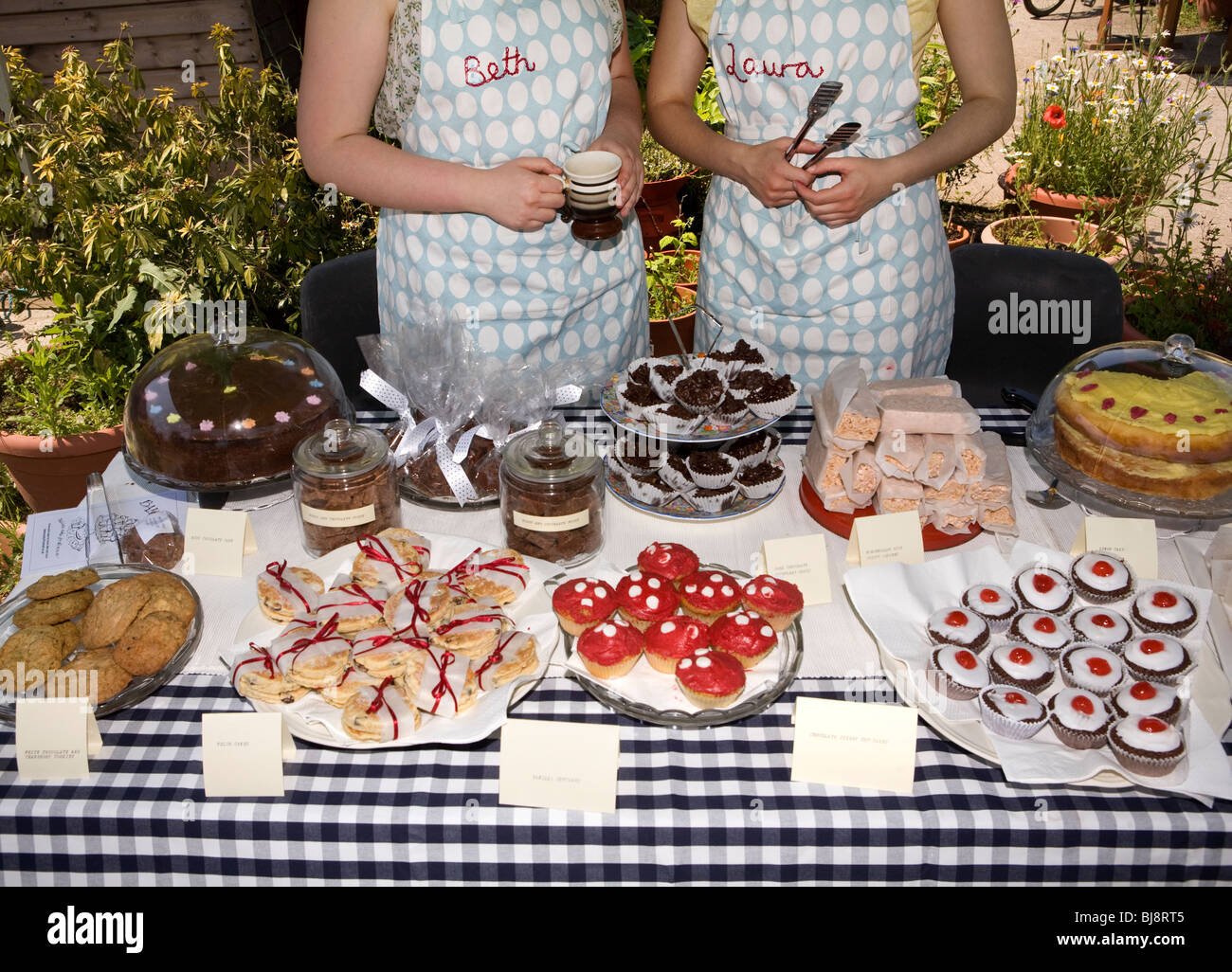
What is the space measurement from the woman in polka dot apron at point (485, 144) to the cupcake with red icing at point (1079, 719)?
1.36 metres

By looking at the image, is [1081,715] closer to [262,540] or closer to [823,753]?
[823,753]

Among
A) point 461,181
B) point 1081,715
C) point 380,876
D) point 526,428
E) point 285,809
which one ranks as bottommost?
point 380,876

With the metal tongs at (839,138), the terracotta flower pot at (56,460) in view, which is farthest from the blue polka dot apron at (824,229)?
the terracotta flower pot at (56,460)

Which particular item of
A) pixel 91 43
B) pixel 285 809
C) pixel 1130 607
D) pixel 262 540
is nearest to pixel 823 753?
pixel 1130 607

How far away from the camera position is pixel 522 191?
2.27 metres

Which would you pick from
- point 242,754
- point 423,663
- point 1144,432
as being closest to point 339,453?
point 423,663

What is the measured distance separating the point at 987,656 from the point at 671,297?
3.43 metres

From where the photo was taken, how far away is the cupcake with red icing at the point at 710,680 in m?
1.57

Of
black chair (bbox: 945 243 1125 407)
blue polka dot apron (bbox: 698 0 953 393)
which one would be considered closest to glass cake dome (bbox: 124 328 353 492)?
blue polka dot apron (bbox: 698 0 953 393)

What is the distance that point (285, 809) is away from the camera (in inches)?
58.6

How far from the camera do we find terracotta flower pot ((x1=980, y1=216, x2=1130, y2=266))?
5.32 m

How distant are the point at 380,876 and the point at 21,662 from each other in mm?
718

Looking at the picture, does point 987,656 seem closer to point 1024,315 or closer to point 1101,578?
point 1101,578

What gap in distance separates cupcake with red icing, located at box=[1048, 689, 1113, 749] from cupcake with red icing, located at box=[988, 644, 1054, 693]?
0.15 feet
